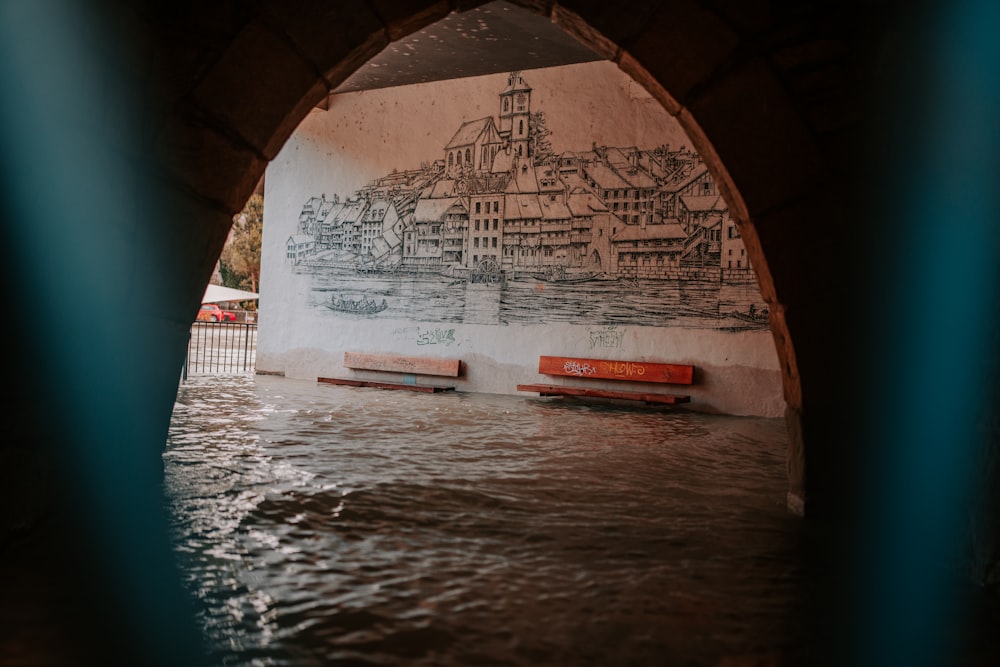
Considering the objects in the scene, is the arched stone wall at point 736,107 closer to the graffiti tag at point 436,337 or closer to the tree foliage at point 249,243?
the graffiti tag at point 436,337

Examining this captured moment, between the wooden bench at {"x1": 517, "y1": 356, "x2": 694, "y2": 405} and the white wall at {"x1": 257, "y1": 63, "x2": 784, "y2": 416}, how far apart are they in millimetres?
157

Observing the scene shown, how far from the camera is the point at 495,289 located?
9.02 m

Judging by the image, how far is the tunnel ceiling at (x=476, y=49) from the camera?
7.27 meters

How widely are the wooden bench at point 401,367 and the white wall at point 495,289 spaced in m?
0.14

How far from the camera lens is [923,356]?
8.83ft

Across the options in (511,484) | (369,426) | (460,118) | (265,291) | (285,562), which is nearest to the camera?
(285,562)

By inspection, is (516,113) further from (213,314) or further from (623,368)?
(213,314)

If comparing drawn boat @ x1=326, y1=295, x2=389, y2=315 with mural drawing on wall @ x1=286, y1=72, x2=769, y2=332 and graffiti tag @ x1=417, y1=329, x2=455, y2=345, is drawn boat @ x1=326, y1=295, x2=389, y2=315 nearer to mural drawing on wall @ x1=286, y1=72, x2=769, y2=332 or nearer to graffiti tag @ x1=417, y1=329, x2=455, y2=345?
mural drawing on wall @ x1=286, y1=72, x2=769, y2=332

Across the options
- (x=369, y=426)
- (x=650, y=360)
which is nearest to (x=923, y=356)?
(x=369, y=426)

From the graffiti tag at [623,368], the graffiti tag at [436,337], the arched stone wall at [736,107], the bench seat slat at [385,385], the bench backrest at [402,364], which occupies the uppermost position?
the arched stone wall at [736,107]

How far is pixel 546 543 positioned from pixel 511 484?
97 centimetres

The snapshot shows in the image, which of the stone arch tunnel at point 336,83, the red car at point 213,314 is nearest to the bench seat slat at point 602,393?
the stone arch tunnel at point 336,83

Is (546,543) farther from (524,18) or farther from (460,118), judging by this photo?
(460,118)

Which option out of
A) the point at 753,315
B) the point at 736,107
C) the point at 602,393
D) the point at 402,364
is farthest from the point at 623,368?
the point at 736,107
